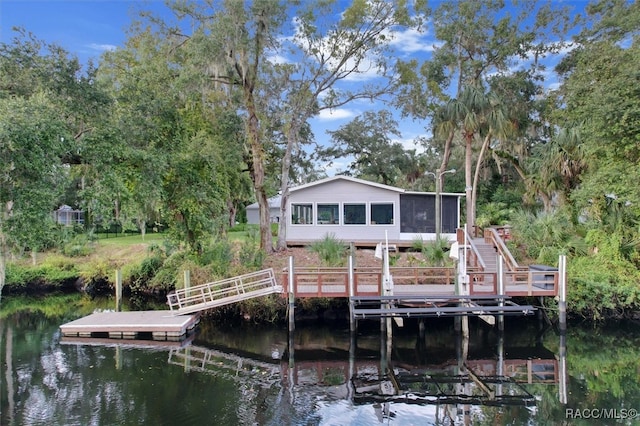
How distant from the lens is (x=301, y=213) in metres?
23.0

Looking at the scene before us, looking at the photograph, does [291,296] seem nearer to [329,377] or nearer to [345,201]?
[329,377]

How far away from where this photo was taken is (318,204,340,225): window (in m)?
22.4

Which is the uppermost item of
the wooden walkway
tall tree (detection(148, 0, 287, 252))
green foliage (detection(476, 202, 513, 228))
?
tall tree (detection(148, 0, 287, 252))

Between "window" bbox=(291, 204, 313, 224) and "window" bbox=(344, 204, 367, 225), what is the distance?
1922 mm

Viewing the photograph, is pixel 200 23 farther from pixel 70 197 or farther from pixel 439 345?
pixel 70 197

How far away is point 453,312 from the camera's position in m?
11.7

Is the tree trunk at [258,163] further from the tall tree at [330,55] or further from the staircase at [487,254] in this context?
the staircase at [487,254]

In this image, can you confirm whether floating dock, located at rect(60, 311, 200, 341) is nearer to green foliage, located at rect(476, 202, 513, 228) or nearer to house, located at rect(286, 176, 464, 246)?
house, located at rect(286, 176, 464, 246)

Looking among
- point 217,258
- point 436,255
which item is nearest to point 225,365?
point 217,258

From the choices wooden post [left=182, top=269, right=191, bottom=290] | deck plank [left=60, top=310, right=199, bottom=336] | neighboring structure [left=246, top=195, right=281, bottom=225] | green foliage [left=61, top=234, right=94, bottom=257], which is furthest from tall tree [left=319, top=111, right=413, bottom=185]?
deck plank [left=60, top=310, right=199, bottom=336]

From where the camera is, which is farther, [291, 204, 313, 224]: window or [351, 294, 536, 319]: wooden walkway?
[291, 204, 313, 224]: window

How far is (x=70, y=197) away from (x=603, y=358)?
38.2 m

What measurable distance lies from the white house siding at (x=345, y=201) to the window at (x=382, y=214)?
5.9 inches

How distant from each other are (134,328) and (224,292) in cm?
308
